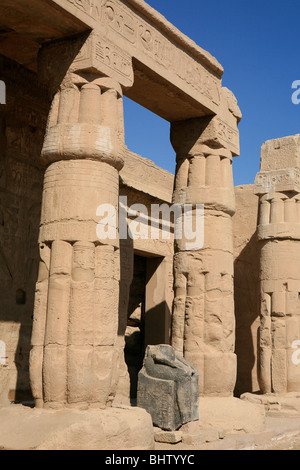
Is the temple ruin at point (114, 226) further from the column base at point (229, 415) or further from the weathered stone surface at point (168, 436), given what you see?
the weathered stone surface at point (168, 436)

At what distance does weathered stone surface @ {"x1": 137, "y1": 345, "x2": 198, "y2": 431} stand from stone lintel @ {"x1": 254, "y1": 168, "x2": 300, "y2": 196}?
505 centimetres

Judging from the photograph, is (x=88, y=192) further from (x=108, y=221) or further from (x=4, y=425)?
(x=4, y=425)

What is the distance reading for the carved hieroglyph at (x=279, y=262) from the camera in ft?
35.0

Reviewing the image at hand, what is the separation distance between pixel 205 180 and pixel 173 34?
85.0 inches

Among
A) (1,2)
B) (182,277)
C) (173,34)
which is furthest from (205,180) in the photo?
(1,2)

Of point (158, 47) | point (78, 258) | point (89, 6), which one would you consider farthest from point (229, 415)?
point (89, 6)

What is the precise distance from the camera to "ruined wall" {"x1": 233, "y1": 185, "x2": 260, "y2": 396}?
532 inches

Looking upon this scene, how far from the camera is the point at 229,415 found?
791 cm

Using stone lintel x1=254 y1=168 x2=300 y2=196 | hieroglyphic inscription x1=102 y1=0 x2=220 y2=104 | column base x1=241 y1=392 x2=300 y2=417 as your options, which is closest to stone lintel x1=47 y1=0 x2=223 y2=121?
hieroglyphic inscription x1=102 y1=0 x2=220 y2=104

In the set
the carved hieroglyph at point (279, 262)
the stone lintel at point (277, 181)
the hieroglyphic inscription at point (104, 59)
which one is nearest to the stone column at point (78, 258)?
the hieroglyphic inscription at point (104, 59)

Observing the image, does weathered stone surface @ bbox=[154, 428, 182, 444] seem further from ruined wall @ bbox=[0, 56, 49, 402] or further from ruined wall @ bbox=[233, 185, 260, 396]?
ruined wall @ bbox=[233, 185, 260, 396]

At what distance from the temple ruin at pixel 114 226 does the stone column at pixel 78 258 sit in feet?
0.05

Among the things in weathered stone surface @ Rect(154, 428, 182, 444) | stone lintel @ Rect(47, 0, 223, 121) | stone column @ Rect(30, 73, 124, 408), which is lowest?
weathered stone surface @ Rect(154, 428, 182, 444)

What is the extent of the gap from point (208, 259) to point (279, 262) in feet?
9.36
